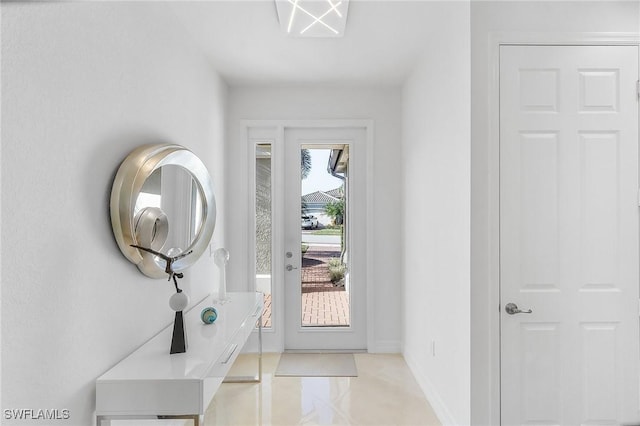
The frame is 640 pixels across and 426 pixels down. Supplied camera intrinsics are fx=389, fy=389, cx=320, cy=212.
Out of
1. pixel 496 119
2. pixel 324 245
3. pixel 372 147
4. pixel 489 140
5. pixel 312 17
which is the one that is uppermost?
pixel 312 17

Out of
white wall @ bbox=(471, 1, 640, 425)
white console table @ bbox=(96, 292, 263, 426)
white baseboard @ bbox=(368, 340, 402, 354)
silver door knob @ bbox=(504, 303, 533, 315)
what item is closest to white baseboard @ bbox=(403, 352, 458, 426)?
white baseboard @ bbox=(368, 340, 402, 354)

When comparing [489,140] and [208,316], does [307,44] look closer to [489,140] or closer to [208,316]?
[489,140]

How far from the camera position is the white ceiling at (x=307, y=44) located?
7.66 ft

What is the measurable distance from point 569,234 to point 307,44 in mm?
2068

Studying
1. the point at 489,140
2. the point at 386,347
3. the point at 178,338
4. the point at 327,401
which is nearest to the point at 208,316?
the point at 178,338

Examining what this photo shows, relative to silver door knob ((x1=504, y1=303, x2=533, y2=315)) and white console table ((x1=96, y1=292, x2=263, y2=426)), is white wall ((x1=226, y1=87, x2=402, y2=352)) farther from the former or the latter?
white console table ((x1=96, y1=292, x2=263, y2=426))

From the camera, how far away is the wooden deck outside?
385 centimetres

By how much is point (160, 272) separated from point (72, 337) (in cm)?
66

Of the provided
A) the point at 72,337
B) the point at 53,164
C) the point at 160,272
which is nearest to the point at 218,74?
the point at 160,272

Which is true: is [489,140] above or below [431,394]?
above

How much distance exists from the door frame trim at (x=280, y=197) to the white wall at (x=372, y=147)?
1.6 inches

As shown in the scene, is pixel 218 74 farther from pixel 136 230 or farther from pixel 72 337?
pixel 72 337

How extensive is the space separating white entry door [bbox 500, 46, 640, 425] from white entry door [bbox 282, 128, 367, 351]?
1.91 meters

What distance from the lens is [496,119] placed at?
1983 mm
